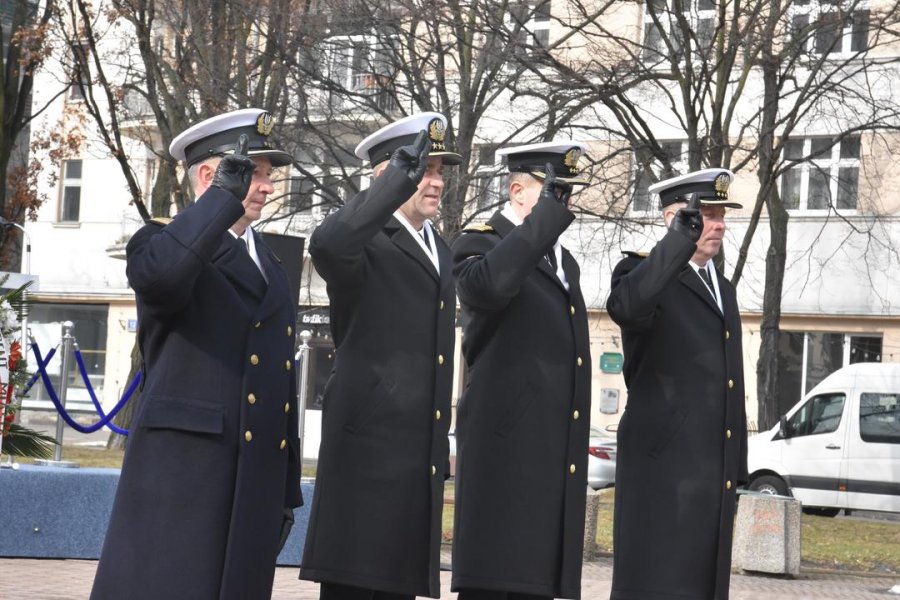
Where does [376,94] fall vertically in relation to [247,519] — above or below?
above

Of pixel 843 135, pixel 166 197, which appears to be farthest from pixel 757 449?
pixel 166 197

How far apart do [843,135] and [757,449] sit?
5919 mm

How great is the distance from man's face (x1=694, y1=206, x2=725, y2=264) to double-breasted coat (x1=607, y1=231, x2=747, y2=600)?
17cm

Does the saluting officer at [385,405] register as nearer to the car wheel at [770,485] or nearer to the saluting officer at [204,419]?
the saluting officer at [204,419]

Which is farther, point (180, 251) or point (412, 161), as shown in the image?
point (412, 161)

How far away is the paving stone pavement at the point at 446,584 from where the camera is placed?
30.5ft

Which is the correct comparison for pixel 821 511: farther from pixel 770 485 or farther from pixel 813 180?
pixel 813 180

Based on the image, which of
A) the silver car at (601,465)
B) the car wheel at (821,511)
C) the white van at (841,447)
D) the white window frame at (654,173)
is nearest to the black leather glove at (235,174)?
the white window frame at (654,173)

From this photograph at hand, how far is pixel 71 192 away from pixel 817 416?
24490 mm

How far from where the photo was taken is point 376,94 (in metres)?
18.5

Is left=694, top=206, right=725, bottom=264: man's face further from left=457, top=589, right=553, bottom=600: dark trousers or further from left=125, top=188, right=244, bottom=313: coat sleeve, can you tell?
left=125, top=188, right=244, bottom=313: coat sleeve

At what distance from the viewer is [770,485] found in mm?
21828

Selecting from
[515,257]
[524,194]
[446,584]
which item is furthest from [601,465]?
[515,257]

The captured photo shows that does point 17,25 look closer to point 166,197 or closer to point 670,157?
point 166,197
